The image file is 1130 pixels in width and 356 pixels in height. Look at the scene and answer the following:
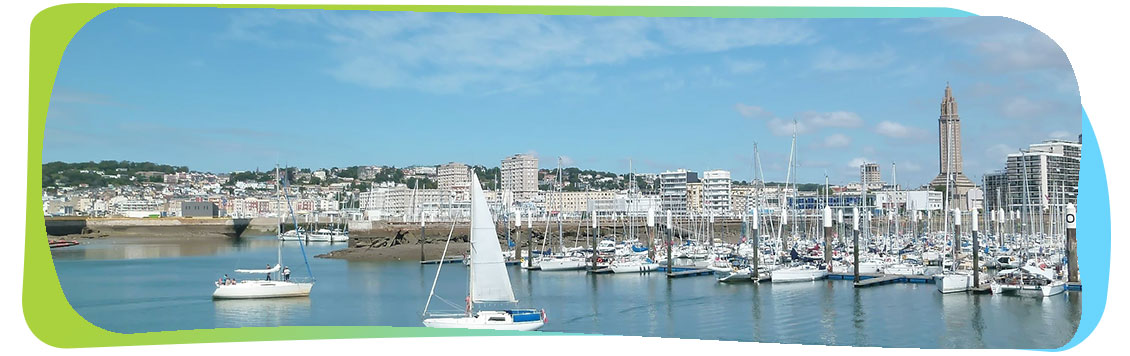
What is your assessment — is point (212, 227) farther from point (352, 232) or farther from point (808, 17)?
point (808, 17)

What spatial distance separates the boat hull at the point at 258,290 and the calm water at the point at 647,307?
0.74ft

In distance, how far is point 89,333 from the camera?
916cm

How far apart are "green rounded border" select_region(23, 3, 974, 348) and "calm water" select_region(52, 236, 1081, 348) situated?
903 mm

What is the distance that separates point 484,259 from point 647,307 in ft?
22.7

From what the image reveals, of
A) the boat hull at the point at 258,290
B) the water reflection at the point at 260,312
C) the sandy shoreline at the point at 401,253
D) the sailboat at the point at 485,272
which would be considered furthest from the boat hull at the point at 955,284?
the sandy shoreline at the point at 401,253

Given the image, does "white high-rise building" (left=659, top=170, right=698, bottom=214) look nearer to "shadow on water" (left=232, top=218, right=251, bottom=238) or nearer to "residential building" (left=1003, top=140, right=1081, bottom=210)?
"shadow on water" (left=232, top=218, right=251, bottom=238)

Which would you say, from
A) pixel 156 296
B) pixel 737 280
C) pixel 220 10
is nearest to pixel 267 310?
pixel 156 296

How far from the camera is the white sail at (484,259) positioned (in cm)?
1281

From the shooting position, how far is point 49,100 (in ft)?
29.0

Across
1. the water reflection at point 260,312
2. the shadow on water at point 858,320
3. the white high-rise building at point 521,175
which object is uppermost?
the white high-rise building at point 521,175

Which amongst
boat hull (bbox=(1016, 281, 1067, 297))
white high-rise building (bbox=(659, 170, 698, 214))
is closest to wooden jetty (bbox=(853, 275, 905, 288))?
boat hull (bbox=(1016, 281, 1067, 297))

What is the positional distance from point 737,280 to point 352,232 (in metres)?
33.4

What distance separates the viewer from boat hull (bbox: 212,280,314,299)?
1959 centimetres
